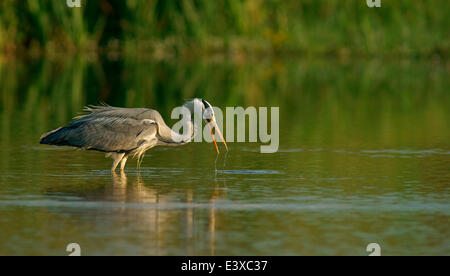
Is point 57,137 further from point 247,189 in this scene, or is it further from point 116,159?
point 247,189

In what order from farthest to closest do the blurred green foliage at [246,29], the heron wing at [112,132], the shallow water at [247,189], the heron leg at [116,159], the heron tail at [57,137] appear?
1. the blurred green foliage at [246,29]
2. the heron leg at [116,159]
3. the heron tail at [57,137]
4. the heron wing at [112,132]
5. the shallow water at [247,189]

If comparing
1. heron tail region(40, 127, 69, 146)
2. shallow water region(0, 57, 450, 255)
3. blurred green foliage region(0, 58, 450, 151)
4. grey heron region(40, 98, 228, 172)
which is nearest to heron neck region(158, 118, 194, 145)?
grey heron region(40, 98, 228, 172)

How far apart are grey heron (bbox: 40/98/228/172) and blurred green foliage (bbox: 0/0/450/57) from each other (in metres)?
24.5

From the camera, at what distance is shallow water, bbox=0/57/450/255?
934 centimetres

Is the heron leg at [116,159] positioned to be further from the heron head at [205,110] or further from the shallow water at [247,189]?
the heron head at [205,110]

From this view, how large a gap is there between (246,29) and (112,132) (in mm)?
28357

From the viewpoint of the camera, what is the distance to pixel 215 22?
4069cm

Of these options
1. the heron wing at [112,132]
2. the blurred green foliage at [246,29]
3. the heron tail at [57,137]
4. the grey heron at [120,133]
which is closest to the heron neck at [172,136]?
the grey heron at [120,133]

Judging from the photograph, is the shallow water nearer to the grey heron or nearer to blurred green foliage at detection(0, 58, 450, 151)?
blurred green foliage at detection(0, 58, 450, 151)

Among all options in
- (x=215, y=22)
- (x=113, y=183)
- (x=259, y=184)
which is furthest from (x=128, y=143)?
(x=215, y=22)

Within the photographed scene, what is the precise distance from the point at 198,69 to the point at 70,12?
4.80m

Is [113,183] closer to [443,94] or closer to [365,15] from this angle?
[443,94]

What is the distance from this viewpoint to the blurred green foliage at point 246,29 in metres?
38.8

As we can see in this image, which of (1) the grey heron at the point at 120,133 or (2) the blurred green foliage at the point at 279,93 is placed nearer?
(1) the grey heron at the point at 120,133
